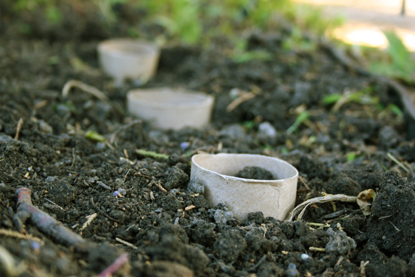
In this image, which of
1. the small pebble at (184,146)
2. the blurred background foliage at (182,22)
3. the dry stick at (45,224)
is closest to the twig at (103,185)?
the dry stick at (45,224)

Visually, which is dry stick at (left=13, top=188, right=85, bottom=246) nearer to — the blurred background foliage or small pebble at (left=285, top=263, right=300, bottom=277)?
small pebble at (left=285, top=263, right=300, bottom=277)

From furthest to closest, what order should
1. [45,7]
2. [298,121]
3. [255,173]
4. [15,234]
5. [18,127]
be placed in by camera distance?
[45,7] < [298,121] < [18,127] < [255,173] < [15,234]

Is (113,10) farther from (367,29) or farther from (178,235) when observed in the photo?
(178,235)

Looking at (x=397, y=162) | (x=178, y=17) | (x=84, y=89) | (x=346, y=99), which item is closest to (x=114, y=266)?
(x=397, y=162)

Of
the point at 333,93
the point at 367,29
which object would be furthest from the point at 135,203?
the point at 367,29

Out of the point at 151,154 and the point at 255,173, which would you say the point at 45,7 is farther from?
the point at 255,173
